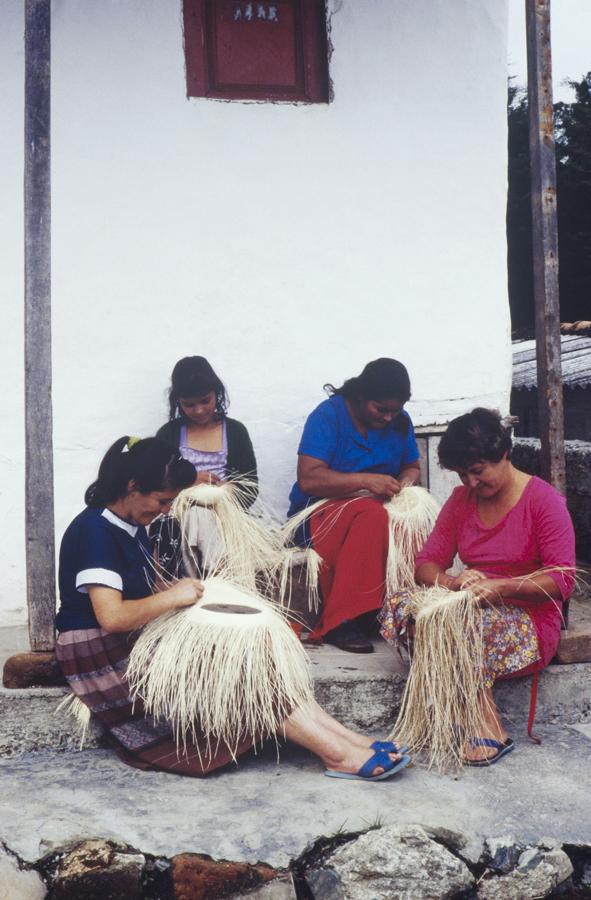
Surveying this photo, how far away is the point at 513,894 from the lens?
9.24ft

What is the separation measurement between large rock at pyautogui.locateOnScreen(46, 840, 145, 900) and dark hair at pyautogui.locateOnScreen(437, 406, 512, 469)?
1.59 meters

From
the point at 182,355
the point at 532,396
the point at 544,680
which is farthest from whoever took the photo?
the point at 532,396

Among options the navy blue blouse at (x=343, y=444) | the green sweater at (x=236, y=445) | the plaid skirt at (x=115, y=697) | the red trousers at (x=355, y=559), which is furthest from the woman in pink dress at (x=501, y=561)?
the green sweater at (x=236, y=445)

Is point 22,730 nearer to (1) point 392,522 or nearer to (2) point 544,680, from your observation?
(1) point 392,522

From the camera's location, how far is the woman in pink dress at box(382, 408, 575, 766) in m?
3.37

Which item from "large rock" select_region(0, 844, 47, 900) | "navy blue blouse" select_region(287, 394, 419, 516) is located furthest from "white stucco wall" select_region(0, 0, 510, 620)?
"large rock" select_region(0, 844, 47, 900)

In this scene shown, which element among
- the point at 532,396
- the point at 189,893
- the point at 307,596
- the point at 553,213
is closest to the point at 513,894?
the point at 189,893

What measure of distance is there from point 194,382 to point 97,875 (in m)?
2.07

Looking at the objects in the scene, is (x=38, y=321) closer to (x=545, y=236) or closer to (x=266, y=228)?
(x=266, y=228)

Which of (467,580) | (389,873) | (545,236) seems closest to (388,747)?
(389,873)

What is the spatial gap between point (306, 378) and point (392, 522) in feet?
3.25

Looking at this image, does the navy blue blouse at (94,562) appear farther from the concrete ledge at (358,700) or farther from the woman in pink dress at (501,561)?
the woman in pink dress at (501,561)

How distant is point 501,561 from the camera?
11.7 feet

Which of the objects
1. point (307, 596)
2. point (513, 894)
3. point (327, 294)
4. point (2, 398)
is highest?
point (327, 294)
